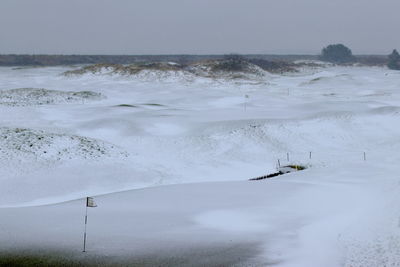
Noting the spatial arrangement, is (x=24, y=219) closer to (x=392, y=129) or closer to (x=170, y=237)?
(x=170, y=237)

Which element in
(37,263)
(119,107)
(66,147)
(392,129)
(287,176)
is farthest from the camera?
(119,107)

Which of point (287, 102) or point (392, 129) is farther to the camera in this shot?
point (287, 102)

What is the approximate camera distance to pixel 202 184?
2545 centimetres

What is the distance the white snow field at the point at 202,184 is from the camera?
48.0 ft

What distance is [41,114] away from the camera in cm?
5047

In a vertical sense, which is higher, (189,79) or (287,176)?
(189,79)

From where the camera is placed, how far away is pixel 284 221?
17875 millimetres

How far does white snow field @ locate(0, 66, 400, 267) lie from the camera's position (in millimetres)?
14641

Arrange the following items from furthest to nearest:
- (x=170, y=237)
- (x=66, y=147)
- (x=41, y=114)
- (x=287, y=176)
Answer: (x=41, y=114) < (x=66, y=147) < (x=287, y=176) < (x=170, y=237)

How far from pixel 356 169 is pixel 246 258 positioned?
62.3ft

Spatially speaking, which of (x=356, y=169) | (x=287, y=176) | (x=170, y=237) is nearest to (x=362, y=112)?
(x=356, y=169)

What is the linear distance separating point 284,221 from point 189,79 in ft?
287

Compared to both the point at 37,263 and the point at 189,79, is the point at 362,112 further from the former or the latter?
the point at 189,79

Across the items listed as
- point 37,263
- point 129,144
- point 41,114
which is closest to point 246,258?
point 37,263
